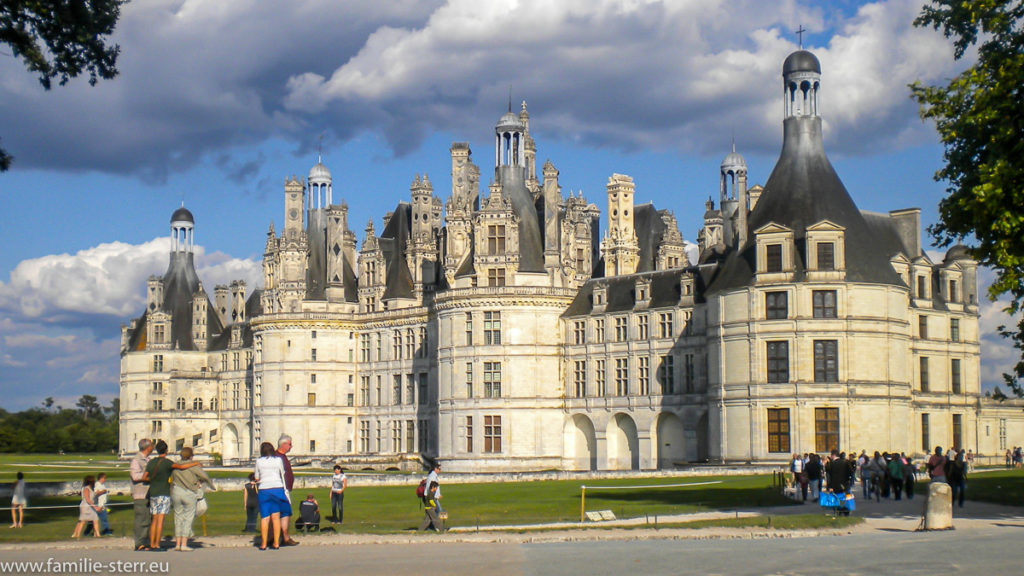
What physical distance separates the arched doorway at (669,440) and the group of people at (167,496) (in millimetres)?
46030

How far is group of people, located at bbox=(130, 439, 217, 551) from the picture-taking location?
22766 mm

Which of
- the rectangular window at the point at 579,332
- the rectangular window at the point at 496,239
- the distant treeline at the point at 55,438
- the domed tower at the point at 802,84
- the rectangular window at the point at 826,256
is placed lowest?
the distant treeline at the point at 55,438

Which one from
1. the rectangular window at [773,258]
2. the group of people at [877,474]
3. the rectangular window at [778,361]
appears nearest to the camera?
the group of people at [877,474]

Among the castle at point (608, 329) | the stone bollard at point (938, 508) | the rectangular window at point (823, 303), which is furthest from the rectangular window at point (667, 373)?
the stone bollard at point (938, 508)

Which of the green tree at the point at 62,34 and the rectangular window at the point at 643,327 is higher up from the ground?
the green tree at the point at 62,34

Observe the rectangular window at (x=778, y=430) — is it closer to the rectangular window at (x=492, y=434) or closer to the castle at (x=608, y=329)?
the castle at (x=608, y=329)

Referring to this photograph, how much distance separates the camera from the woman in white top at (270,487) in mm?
22250

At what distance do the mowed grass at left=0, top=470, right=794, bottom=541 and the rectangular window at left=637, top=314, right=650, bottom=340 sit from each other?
57.4 feet

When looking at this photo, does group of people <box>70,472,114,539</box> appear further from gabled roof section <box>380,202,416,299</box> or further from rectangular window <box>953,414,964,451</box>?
gabled roof section <box>380,202,416,299</box>

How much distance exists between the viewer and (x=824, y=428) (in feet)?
190

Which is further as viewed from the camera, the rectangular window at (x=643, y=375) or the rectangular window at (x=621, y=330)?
the rectangular window at (x=621, y=330)

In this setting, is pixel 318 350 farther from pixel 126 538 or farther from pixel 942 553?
pixel 942 553

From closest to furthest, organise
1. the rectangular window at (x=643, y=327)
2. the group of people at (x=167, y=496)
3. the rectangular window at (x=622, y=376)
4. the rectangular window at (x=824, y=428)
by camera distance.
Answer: the group of people at (x=167, y=496), the rectangular window at (x=824, y=428), the rectangular window at (x=643, y=327), the rectangular window at (x=622, y=376)

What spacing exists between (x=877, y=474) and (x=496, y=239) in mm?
37517
